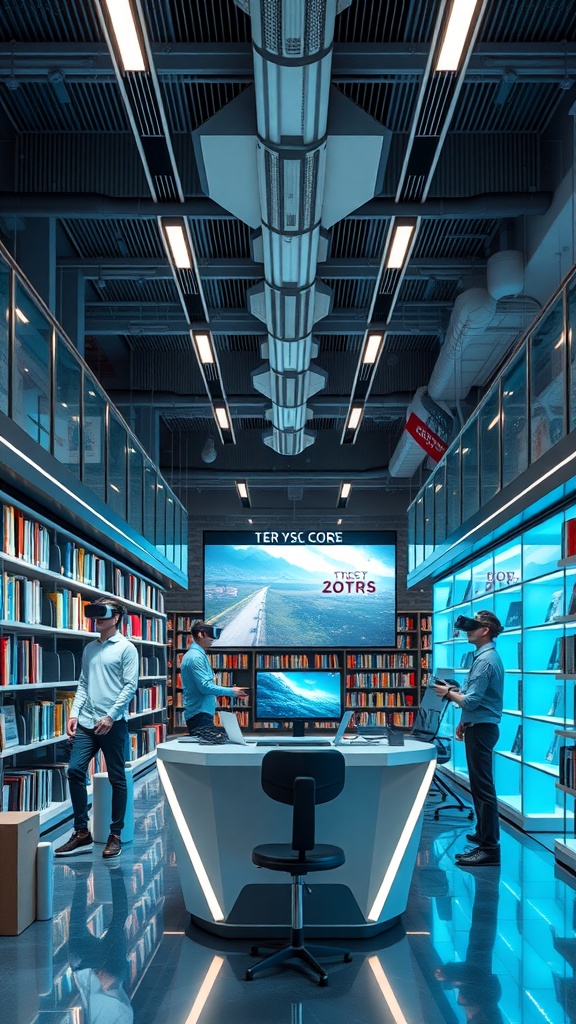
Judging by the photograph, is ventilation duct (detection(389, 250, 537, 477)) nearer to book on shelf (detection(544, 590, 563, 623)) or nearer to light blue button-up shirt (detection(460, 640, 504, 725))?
book on shelf (detection(544, 590, 563, 623))

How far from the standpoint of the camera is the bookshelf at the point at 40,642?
21.7ft

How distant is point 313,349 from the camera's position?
33.9 feet

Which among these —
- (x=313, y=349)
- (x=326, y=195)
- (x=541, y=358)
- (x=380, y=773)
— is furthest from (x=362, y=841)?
(x=313, y=349)

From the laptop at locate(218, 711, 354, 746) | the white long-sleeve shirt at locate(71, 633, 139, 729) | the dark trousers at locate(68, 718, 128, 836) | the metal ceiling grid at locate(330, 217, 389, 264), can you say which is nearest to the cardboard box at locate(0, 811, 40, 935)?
the laptop at locate(218, 711, 354, 746)

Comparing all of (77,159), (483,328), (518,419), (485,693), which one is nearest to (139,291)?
(77,159)

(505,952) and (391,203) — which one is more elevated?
(391,203)

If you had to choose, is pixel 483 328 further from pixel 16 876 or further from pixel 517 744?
pixel 16 876

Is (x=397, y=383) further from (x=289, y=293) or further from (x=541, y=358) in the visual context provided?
(x=541, y=358)

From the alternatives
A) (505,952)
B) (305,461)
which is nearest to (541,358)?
(505,952)

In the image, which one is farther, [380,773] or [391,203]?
[391,203]

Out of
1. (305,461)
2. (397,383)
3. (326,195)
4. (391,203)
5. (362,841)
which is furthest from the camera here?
(305,461)

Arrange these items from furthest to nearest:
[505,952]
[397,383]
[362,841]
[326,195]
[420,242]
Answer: [397,383] < [420,242] < [326,195] < [362,841] < [505,952]

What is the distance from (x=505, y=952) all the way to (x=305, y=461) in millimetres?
13281

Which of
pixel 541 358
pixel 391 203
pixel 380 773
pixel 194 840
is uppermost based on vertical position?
pixel 391 203
